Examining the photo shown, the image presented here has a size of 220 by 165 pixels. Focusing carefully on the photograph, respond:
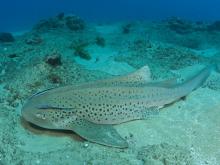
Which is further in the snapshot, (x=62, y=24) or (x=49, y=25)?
(x=62, y=24)

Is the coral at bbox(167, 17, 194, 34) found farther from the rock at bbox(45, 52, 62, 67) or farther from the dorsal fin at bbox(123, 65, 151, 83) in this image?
the dorsal fin at bbox(123, 65, 151, 83)

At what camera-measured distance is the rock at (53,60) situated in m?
9.34

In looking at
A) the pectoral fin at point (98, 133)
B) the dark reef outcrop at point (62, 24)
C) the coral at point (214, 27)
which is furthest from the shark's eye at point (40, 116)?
the coral at point (214, 27)

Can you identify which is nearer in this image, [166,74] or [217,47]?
[166,74]

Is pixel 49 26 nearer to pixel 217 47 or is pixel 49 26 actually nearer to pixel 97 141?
pixel 217 47

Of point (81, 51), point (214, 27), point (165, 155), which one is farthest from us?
point (214, 27)

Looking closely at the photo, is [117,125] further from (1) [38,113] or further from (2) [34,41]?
(2) [34,41]

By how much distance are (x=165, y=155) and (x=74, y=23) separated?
11.9 meters

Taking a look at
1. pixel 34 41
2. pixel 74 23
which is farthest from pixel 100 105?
pixel 74 23

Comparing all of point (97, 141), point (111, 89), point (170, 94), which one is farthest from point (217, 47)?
point (97, 141)

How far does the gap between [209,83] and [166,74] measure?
1330 mm

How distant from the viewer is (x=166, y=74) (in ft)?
33.0

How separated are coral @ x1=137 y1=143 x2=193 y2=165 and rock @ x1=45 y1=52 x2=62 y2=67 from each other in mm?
4015

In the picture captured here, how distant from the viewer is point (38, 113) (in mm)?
6535
